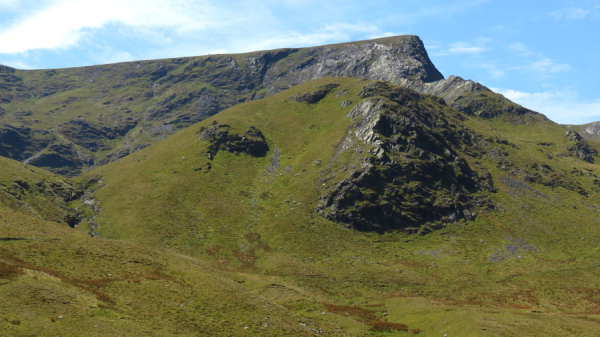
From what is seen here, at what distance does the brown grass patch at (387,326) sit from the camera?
43.9 m

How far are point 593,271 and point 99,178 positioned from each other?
435ft

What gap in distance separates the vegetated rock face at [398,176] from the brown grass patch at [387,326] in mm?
44086

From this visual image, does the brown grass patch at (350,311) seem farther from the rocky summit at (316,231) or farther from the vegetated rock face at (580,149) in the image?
the vegetated rock face at (580,149)

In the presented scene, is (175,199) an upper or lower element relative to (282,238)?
upper

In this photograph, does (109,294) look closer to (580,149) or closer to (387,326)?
(387,326)

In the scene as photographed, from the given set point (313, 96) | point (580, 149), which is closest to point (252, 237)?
point (313, 96)

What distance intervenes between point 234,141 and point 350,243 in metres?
61.0

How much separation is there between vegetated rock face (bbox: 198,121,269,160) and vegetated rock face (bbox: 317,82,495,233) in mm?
29998

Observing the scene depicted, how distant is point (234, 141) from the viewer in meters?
124

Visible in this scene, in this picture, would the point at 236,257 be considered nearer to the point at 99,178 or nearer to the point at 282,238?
the point at 282,238

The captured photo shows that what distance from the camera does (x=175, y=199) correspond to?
9162 cm

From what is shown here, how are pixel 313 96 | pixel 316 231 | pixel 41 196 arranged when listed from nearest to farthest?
pixel 41 196, pixel 316 231, pixel 313 96

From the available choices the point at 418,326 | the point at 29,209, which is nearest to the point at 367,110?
the point at 418,326

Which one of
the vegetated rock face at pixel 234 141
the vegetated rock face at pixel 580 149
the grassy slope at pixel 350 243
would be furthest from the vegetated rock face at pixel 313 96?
the vegetated rock face at pixel 580 149
